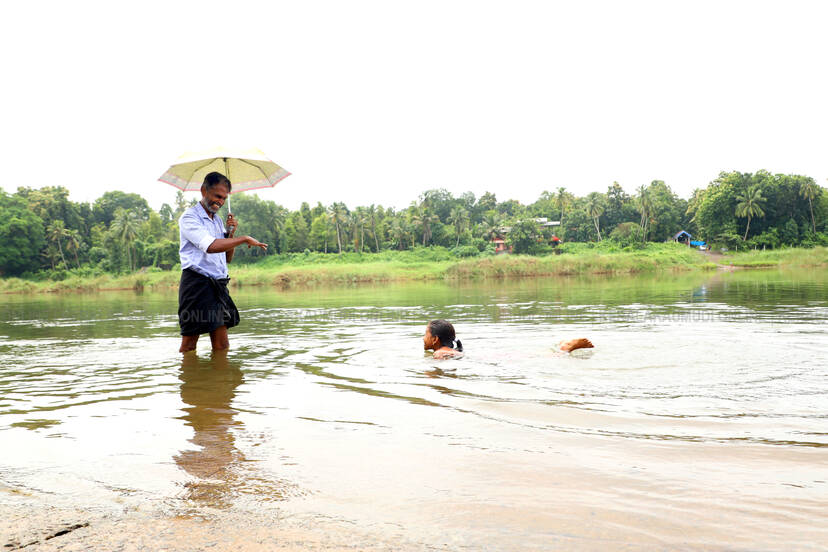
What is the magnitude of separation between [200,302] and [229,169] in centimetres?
177

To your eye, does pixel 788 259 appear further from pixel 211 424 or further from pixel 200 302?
pixel 211 424

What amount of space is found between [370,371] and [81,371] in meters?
3.12

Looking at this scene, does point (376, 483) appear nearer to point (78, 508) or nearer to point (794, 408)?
point (78, 508)

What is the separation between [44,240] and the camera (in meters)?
74.9

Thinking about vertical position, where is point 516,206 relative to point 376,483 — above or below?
above

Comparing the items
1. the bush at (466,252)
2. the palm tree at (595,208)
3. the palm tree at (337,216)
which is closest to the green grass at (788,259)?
the palm tree at (595,208)

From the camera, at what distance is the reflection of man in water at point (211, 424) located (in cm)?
273

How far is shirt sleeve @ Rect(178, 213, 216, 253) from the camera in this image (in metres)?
5.89

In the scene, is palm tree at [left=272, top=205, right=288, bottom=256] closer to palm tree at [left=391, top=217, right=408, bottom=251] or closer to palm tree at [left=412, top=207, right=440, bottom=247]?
palm tree at [left=391, top=217, right=408, bottom=251]

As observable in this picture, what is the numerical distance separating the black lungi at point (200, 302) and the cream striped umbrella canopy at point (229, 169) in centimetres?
92

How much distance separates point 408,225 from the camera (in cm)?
9162

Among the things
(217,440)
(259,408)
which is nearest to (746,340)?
(259,408)

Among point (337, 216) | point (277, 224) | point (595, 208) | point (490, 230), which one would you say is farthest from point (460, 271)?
point (277, 224)

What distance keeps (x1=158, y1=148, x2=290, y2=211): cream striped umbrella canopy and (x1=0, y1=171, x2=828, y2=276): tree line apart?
68.2m
